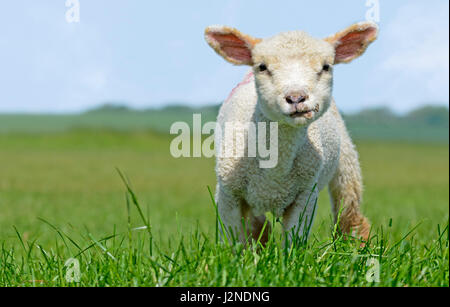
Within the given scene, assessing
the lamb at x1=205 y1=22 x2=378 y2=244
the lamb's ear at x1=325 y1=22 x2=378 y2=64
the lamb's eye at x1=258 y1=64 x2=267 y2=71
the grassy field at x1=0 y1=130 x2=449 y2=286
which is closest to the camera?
the grassy field at x1=0 y1=130 x2=449 y2=286

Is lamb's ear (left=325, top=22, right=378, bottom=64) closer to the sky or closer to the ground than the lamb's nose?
closer to the sky

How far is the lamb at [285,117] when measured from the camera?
3.68 meters

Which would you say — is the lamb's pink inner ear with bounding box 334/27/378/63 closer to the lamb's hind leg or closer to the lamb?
the lamb

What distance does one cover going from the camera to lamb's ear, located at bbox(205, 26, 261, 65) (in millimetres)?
3977

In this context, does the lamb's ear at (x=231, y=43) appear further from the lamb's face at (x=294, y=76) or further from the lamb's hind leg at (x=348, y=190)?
the lamb's hind leg at (x=348, y=190)

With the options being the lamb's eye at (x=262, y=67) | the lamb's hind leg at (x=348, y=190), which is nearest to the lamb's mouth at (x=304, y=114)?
the lamb's eye at (x=262, y=67)

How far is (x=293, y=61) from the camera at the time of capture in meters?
3.78

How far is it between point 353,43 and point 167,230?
511cm

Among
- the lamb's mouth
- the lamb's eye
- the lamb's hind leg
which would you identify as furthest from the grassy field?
the lamb's eye

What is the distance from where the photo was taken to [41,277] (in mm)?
3467
